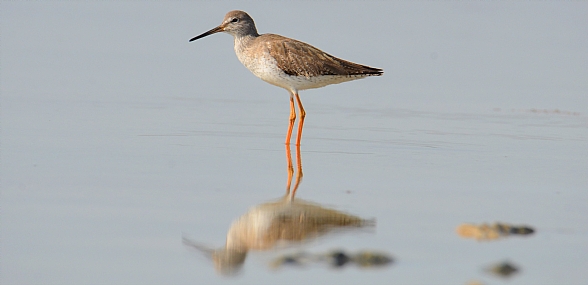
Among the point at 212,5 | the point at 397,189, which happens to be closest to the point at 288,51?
the point at 397,189

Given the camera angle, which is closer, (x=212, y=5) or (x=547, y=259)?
(x=547, y=259)

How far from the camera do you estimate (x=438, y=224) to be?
223 inches

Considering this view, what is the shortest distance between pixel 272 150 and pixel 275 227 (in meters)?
2.69

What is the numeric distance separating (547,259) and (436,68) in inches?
295

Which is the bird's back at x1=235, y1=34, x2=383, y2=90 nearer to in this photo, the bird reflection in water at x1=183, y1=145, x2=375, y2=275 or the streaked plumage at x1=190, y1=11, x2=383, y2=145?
the streaked plumage at x1=190, y1=11, x2=383, y2=145

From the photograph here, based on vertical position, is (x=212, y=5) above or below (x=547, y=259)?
above

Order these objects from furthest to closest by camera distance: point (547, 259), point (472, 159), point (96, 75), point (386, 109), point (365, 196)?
1. point (96, 75)
2. point (386, 109)
3. point (472, 159)
4. point (365, 196)
5. point (547, 259)

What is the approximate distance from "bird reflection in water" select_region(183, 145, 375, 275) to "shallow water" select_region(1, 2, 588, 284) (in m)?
0.08

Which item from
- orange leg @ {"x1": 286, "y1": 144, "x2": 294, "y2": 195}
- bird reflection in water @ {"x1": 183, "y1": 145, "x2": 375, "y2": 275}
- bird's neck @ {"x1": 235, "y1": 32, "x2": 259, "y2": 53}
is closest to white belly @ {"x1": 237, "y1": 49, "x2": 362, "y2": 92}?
bird's neck @ {"x1": 235, "y1": 32, "x2": 259, "y2": 53}

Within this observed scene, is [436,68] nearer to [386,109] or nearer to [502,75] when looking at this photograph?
[502,75]

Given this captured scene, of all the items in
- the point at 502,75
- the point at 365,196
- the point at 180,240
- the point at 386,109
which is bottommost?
the point at 180,240

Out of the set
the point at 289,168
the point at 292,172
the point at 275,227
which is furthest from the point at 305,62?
the point at 275,227

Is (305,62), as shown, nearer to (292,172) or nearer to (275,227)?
(292,172)

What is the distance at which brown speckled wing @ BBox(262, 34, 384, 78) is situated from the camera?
29.8 ft
